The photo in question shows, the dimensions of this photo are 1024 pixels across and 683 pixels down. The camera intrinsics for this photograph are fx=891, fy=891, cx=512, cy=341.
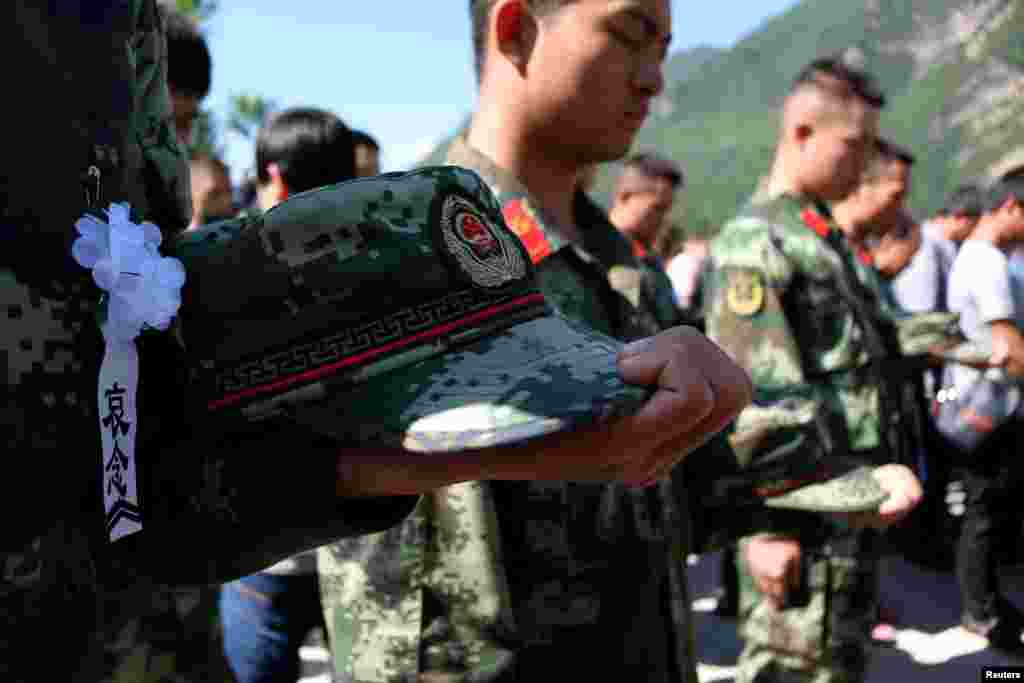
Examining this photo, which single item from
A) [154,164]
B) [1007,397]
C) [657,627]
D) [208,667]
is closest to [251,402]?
[154,164]

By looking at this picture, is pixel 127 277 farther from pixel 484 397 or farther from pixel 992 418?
pixel 992 418

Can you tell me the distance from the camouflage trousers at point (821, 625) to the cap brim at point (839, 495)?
735 mm

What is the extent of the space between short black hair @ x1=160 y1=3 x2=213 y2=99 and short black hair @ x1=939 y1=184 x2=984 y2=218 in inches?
220

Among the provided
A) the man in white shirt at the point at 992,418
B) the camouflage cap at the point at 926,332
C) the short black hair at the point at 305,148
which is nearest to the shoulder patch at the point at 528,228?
the short black hair at the point at 305,148

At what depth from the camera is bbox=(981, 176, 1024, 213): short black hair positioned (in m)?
4.59

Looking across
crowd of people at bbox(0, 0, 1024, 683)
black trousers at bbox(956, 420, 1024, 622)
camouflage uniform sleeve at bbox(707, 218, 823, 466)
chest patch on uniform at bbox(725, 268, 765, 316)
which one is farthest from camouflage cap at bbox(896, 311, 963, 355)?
black trousers at bbox(956, 420, 1024, 622)

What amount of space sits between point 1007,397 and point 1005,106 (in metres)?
5.43

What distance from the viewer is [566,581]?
1.33m

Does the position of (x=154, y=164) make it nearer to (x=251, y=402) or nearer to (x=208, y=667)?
(x=251, y=402)

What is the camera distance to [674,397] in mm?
588

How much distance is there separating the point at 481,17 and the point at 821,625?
179cm

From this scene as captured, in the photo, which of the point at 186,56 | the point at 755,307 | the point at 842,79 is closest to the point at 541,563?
the point at 755,307

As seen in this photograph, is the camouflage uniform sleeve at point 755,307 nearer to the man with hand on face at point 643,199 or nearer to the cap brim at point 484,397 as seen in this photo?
the cap brim at point 484,397

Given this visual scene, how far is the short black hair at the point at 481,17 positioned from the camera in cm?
145
